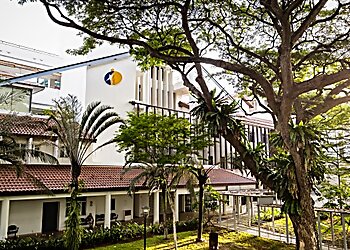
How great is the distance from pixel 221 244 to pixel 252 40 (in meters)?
9.37

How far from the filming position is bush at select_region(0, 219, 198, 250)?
12.0 metres

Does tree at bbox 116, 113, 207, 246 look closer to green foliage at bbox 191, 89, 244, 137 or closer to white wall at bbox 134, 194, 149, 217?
green foliage at bbox 191, 89, 244, 137

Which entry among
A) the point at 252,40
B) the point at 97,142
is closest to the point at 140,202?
the point at 97,142

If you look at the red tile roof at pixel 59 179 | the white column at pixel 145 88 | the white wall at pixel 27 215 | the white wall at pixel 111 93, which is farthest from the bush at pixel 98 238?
the white column at pixel 145 88

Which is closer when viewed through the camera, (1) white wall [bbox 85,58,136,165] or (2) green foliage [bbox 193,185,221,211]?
(2) green foliage [bbox 193,185,221,211]

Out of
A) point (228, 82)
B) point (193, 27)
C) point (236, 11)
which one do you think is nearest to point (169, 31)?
point (193, 27)

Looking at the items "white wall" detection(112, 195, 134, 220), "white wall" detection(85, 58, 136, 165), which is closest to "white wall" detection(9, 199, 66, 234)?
A: "white wall" detection(112, 195, 134, 220)

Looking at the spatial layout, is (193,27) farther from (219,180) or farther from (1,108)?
(219,180)

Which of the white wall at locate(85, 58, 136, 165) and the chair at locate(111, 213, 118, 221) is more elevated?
the white wall at locate(85, 58, 136, 165)

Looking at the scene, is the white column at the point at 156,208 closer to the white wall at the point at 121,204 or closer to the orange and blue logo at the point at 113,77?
the white wall at the point at 121,204

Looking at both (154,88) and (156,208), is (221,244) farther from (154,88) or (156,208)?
(154,88)

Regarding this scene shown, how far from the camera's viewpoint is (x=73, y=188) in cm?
1181

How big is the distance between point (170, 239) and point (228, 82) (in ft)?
29.8

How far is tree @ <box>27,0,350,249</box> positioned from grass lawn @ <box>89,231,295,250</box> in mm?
3325
